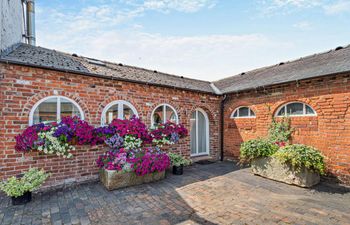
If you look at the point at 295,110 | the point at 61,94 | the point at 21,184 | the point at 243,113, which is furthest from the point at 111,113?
the point at 295,110

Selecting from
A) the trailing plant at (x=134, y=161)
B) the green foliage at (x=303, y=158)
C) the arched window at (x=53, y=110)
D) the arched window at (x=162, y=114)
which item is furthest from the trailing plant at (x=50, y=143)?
the green foliage at (x=303, y=158)

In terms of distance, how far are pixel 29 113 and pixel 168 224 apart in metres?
4.31

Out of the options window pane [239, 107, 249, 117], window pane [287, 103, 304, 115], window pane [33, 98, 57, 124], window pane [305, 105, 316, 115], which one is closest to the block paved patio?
window pane [33, 98, 57, 124]

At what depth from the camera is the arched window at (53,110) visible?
4.39 meters

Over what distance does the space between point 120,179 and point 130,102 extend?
251cm

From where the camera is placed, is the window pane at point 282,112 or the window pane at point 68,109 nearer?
the window pane at point 68,109

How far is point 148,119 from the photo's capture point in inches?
244

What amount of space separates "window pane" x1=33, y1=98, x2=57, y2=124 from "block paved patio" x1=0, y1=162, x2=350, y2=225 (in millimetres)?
1908

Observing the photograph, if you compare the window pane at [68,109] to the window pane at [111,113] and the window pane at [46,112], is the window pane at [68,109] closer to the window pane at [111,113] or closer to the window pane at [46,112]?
the window pane at [46,112]

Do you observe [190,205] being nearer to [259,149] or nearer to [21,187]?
[259,149]

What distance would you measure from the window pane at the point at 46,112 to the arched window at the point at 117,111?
1.27m

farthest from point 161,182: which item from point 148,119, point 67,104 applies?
point 67,104

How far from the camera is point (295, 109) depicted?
5934mm

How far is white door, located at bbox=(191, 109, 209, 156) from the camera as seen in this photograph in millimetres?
7976
